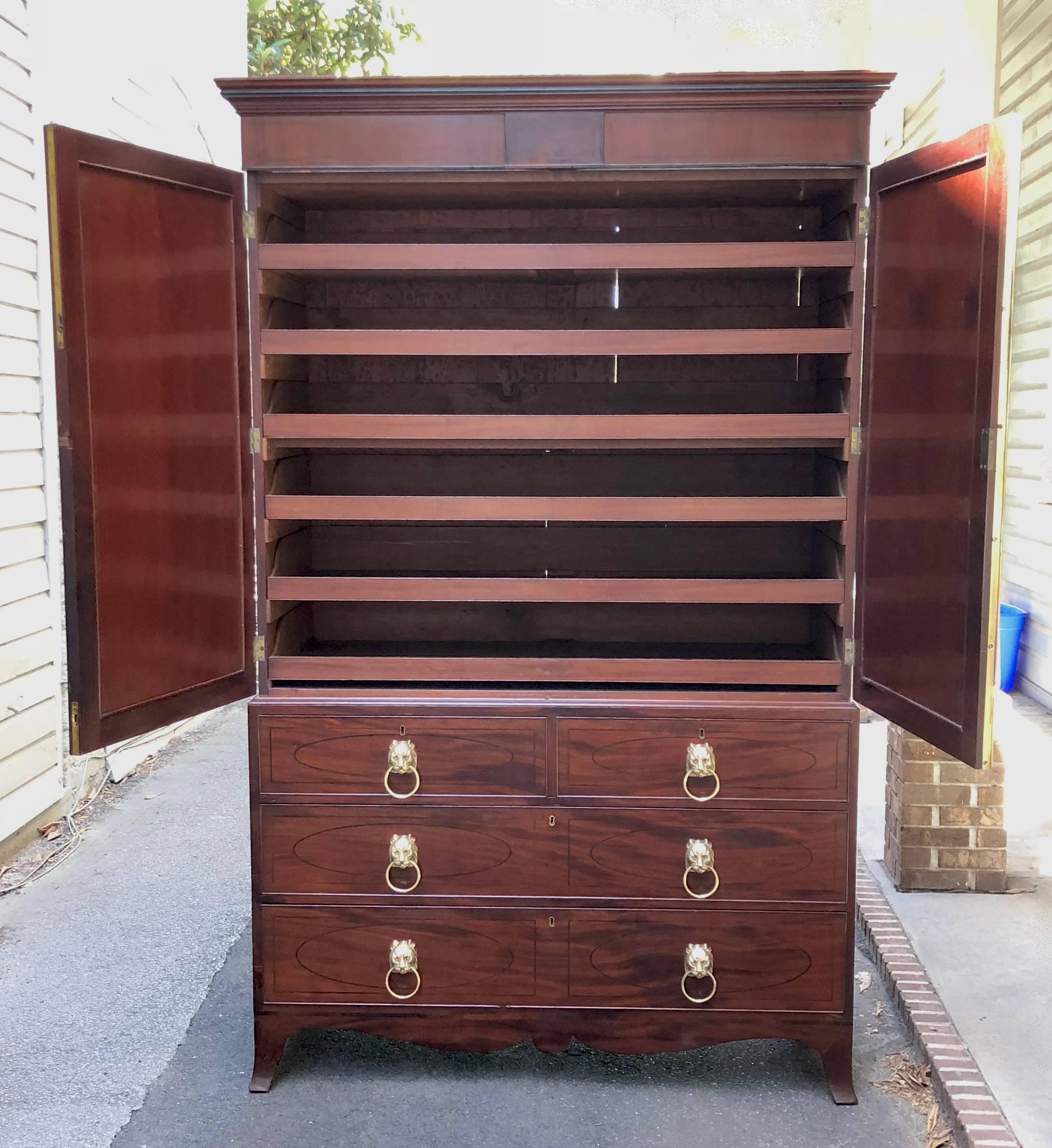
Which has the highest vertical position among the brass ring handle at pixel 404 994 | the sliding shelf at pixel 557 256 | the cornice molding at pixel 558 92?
the cornice molding at pixel 558 92

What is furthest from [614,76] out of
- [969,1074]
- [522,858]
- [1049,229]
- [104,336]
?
[1049,229]

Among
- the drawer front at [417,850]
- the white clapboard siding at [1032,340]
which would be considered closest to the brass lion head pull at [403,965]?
the drawer front at [417,850]

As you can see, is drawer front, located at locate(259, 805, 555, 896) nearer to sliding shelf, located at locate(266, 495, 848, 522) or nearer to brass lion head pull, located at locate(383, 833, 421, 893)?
brass lion head pull, located at locate(383, 833, 421, 893)

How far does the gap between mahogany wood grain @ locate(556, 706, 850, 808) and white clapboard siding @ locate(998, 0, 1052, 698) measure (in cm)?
335

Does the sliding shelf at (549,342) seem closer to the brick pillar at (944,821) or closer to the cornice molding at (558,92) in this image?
the cornice molding at (558,92)

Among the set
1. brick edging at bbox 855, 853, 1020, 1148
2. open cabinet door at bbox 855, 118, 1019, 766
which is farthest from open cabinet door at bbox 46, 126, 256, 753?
brick edging at bbox 855, 853, 1020, 1148

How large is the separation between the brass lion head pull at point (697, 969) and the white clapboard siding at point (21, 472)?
239 centimetres

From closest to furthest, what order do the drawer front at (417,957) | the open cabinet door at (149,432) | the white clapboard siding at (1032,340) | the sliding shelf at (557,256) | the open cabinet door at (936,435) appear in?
the open cabinet door at (936,435)
the open cabinet door at (149,432)
the sliding shelf at (557,256)
the drawer front at (417,957)
the white clapboard siding at (1032,340)

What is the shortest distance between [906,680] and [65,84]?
12.0 feet

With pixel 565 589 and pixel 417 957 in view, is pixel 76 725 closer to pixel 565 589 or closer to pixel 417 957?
pixel 417 957

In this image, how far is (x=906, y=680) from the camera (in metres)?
2.34

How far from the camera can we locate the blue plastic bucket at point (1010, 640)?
5609mm

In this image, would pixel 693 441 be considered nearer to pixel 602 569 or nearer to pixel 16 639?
pixel 602 569

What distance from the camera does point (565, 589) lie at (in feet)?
7.77
